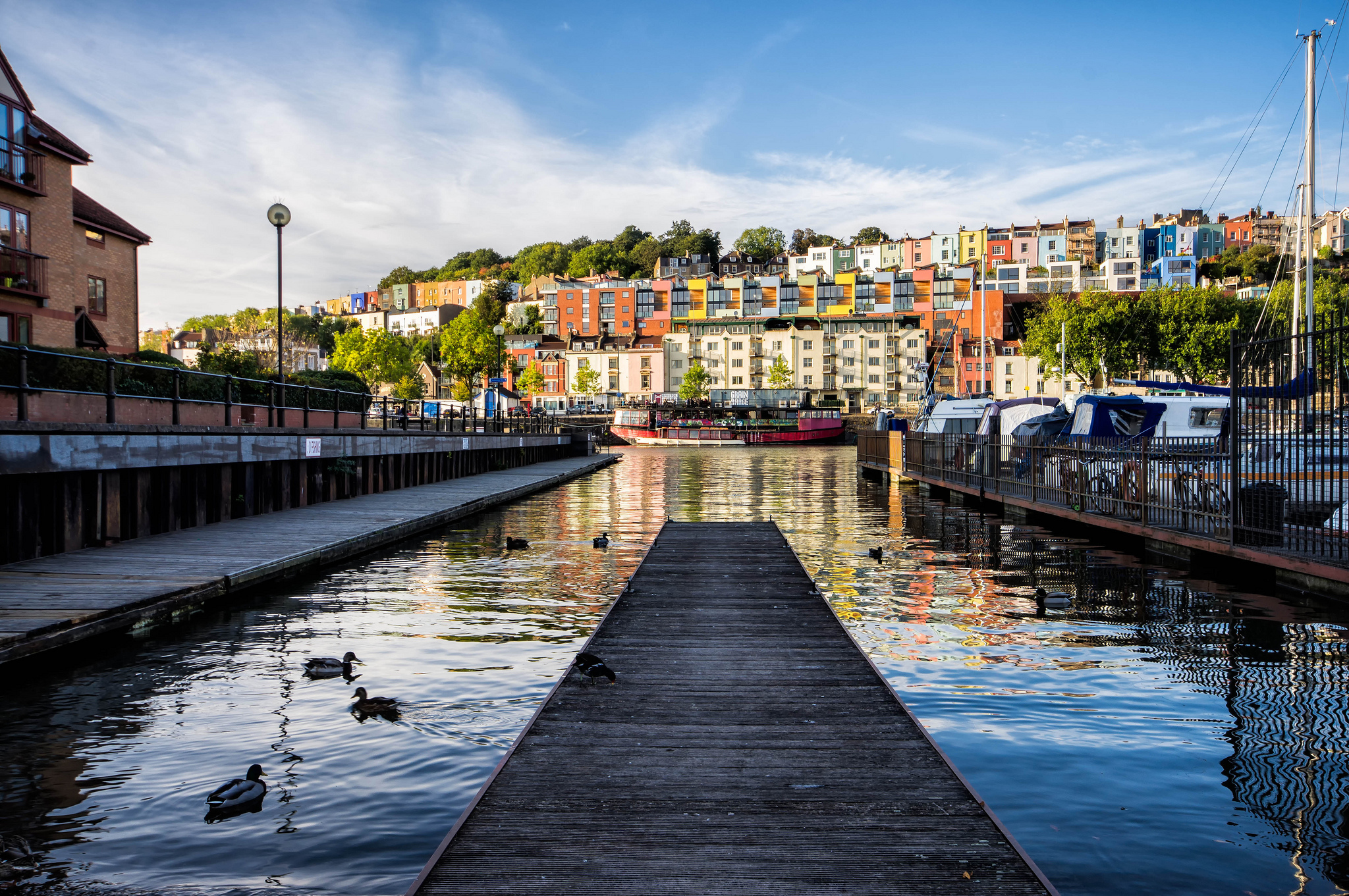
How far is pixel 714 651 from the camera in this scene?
9.71 metres

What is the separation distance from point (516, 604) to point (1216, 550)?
10904 millimetres

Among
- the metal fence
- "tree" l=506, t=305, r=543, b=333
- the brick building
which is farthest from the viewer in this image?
"tree" l=506, t=305, r=543, b=333

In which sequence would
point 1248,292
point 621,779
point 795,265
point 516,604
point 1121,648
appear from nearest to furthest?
point 621,779 → point 1121,648 → point 516,604 → point 1248,292 → point 795,265

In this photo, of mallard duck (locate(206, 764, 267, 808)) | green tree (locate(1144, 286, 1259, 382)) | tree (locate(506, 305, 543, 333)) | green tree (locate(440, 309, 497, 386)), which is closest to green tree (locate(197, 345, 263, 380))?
mallard duck (locate(206, 764, 267, 808))

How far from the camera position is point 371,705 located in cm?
867

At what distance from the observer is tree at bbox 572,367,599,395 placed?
132 metres

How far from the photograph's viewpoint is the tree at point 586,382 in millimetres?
132500

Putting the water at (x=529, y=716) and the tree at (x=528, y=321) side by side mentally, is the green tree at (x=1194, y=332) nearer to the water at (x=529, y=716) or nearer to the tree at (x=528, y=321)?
the water at (x=529, y=716)

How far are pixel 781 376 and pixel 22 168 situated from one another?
330 ft

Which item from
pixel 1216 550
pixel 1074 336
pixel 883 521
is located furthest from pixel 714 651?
pixel 1074 336

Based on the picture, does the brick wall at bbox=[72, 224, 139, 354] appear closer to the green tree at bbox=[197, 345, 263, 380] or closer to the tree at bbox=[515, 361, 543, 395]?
the green tree at bbox=[197, 345, 263, 380]

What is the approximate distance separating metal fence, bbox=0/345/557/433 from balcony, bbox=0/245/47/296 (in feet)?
29.9

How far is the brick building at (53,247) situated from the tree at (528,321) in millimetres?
129255

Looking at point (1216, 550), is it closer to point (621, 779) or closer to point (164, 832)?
point (621, 779)
